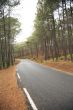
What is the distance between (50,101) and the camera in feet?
32.2

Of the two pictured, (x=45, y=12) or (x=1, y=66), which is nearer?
(x=1, y=66)

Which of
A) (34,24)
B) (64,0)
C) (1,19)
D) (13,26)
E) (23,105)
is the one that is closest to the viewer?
(23,105)

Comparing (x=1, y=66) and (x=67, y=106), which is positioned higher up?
(x=67, y=106)

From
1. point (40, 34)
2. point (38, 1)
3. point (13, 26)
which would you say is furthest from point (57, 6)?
point (40, 34)

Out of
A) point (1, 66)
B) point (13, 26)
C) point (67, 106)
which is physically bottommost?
point (1, 66)

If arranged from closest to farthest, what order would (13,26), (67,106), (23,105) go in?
(67,106), (23,105), (13,26)

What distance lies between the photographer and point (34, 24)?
2160 inches

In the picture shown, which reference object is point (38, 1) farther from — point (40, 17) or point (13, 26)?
point (13, 26)

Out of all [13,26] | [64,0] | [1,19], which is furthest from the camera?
[13,26]

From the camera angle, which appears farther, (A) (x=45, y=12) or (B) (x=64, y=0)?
(A) (x=45, y=12)

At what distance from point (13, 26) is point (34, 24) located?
727cm

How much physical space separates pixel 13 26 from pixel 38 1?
973 centimetres

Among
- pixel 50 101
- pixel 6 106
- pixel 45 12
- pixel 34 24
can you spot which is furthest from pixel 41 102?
pixel 34 24

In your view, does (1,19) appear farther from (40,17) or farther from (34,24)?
(34,24)
